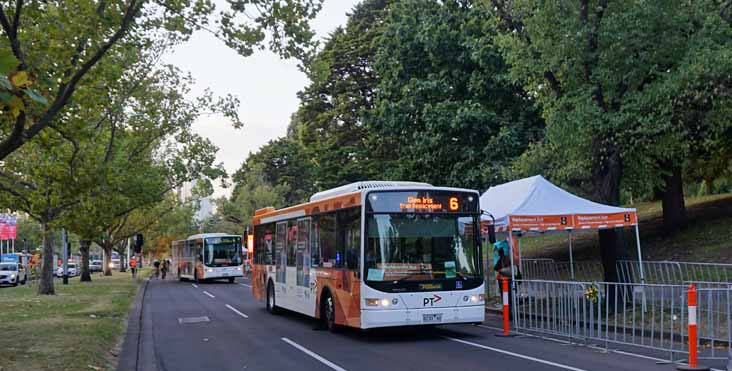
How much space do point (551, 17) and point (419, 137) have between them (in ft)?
36.8

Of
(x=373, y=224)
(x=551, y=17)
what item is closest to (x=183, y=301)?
(x=373, y=224)

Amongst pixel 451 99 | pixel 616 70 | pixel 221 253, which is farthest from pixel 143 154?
pixel 616 70

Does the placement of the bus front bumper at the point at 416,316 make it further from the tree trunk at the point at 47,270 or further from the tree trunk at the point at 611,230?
the tree trunk at the point at 47,270

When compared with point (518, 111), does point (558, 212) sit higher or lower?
lower

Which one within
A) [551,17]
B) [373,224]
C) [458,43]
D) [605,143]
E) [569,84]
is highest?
[458,43]

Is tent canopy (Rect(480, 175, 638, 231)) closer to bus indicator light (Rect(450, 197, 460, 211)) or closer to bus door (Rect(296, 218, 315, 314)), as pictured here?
bus indicator light (Rect(450, 197, 460, 211))

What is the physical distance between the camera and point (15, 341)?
45.7 feet

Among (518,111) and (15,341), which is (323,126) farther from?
(15,341)

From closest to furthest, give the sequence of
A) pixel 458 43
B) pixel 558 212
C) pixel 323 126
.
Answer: pixel 558 212 < pixel 458 43 < pixel 323 126

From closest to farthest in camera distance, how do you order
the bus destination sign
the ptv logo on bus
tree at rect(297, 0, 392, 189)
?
the ptv logo on bus → the bus destination sign → tree at rect(297, 0, 392, 189)

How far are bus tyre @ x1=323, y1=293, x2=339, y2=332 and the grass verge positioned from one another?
4379 millimetres

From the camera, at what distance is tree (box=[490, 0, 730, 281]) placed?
52.7ft

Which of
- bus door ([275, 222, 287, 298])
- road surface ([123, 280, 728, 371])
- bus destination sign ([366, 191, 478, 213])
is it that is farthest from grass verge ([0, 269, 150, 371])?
bus destination sign ([366, 191, 478, 213])

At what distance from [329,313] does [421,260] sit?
9.61ft
